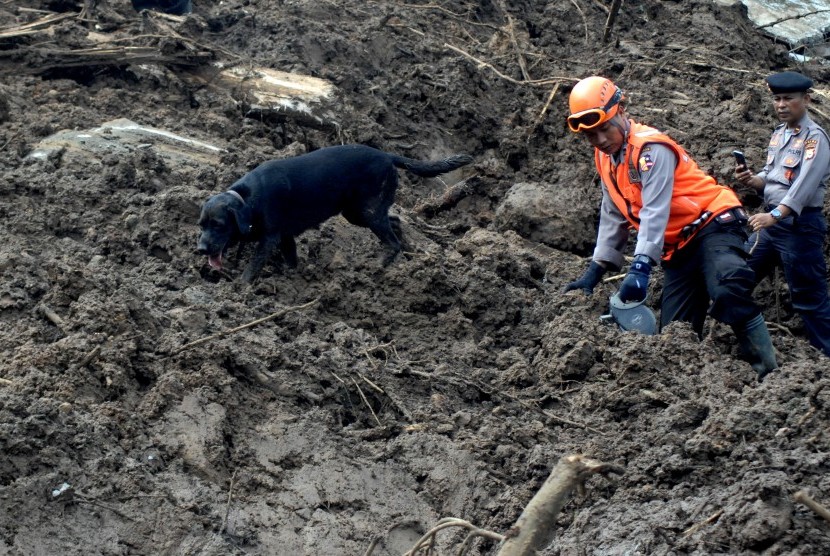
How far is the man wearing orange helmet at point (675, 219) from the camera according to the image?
6000 mm

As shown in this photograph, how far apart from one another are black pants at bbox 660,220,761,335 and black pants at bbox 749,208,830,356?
985 mm

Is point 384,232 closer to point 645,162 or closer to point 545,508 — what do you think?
point 645,162

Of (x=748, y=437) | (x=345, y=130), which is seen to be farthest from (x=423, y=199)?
(x=748, y=437)

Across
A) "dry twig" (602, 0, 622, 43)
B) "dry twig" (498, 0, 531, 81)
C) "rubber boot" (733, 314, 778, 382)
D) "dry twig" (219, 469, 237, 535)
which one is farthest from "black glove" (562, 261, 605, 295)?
"dry twig" (602, 0, 622, 43)

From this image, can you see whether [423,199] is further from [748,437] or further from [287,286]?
[748,437]

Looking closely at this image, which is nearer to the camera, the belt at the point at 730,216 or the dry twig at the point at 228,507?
the dry twig at the point at 228,507

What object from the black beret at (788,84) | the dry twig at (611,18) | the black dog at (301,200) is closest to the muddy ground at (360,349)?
the black dog at (301,200)

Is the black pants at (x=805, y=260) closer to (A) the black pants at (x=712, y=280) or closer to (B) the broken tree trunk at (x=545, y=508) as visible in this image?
(A) the black pants at (x=712, y=280)

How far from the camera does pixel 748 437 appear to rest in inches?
171

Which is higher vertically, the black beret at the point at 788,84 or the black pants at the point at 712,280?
the black beret at the point at 788,84

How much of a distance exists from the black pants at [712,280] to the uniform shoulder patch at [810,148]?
105 cm

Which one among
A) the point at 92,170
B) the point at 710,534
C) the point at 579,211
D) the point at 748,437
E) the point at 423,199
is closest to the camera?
the point at 710,534

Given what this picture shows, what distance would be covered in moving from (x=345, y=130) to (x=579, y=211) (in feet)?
7.27

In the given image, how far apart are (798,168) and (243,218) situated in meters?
3.66
